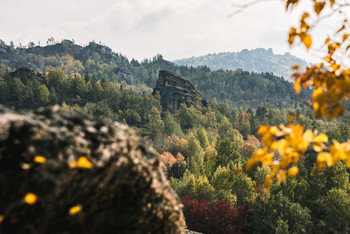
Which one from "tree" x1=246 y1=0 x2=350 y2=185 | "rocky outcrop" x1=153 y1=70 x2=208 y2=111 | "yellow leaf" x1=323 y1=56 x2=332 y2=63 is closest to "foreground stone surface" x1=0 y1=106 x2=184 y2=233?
"tree" x1=246 y1=0 x2=350 y2=185

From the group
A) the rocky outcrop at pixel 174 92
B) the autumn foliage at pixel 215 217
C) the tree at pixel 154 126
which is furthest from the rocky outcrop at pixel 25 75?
the autumn foliage at pixel 215 217

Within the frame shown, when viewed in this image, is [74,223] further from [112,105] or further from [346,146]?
[112,105]

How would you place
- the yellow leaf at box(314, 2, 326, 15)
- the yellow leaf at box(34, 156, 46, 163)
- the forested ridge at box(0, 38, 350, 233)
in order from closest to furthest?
the yellow leaf at box(34, 156, 46, 163) → the yellow leaf at box(314, 2, 326, 15) → the forested ridge at box(0, 38, 350, 233)

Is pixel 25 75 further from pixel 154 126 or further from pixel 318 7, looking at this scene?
pixel 318 7

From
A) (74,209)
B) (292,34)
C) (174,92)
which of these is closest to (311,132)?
(292,34)

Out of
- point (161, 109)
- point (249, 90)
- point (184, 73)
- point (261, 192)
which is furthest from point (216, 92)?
point (261, 192)

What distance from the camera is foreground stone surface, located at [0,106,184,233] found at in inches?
71.0

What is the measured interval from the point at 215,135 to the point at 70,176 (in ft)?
246

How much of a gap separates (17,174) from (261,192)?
25797mm

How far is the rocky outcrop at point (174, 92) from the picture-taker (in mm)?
96688

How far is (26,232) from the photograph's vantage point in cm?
192

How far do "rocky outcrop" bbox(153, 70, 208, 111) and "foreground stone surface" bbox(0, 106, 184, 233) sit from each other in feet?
296

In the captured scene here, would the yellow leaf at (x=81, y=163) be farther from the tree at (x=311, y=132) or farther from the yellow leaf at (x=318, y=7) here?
the yellow leaf at (x=318, y=7)

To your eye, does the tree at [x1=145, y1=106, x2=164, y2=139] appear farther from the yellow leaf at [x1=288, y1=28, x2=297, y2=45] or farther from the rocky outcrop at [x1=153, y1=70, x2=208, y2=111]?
the yellow leaf at [x1=288, y1=28, x2=297, y2=45]
